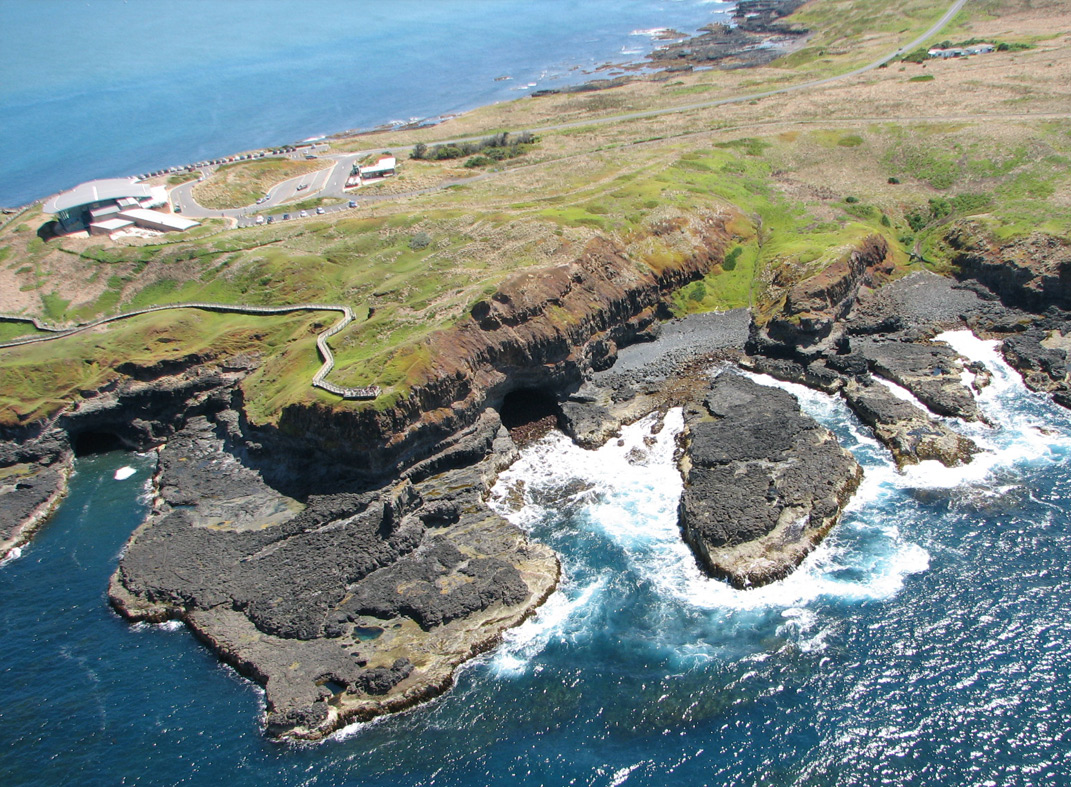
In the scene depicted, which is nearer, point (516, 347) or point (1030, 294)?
point (516, 347)

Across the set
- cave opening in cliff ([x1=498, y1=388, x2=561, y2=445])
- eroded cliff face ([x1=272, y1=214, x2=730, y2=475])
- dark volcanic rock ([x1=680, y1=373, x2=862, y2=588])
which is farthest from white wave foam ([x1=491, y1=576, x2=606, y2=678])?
cave opening in cliff ([x1=498, y1=388, x2=561, y2=445])

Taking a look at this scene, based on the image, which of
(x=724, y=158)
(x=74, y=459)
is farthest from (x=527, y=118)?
(x=74, y=459)

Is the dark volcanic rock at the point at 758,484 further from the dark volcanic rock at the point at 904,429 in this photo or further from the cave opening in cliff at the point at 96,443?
the cave opening in cliff at the point at 96,443

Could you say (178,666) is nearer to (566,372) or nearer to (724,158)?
(566,372)

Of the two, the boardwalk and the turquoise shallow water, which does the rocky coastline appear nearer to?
the turquoise shallow water

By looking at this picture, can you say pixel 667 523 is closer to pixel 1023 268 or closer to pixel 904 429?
pixel 904 429

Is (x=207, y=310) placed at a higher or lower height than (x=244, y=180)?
lower

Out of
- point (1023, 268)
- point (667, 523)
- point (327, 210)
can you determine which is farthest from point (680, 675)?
point (327, 210)
